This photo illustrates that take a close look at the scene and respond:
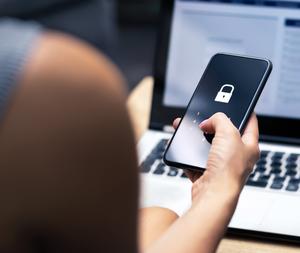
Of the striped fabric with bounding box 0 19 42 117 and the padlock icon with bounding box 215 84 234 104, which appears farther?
the padlock icon with bounding box 215 84 234 104

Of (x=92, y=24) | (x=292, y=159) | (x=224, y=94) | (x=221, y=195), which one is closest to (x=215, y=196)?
(x=221, y=195)

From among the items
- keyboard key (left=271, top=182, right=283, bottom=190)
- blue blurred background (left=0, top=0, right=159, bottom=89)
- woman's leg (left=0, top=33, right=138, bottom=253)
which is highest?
woman's leg (left=0, top=33, right=138, bottom=253)

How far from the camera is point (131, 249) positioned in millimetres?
306

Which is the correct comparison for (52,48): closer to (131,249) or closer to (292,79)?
(131,249)

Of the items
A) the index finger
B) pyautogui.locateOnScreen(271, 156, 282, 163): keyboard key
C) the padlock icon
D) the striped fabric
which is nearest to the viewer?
the striped fabric

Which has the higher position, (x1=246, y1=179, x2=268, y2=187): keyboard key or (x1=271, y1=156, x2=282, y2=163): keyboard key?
(x1=246, y1=179, x2=268, y2=187): keyboard key

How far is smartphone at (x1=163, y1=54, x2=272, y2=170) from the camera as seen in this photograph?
2.04 ft

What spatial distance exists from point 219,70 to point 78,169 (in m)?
0.44

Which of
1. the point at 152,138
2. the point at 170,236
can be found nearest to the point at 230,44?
the point at 152,138

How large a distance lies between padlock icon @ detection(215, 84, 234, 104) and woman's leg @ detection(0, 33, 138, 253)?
38 cm

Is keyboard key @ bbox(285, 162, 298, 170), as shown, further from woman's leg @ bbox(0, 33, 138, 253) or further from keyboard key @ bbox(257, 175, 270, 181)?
woman's leg @ bbox(0, 33, 138, 253)

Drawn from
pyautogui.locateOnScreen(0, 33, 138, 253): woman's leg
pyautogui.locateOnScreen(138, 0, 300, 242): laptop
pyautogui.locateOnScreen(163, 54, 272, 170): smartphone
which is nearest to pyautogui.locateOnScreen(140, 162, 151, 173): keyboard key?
pyautogui.locateOnScreen(138, 0, 300, 242): laptop

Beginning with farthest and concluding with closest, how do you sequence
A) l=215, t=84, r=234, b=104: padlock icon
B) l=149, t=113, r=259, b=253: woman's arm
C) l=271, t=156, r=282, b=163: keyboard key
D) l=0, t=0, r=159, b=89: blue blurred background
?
l=0, t=0, r=159, b=89: blue blurred background → l=271, t=156, r=282, b=163: keyboard key → l=215, t=84, r=234, b=104: padlock icon → l=149, t=113, r=259, b=253: woman's arm

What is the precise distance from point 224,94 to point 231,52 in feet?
0.69
